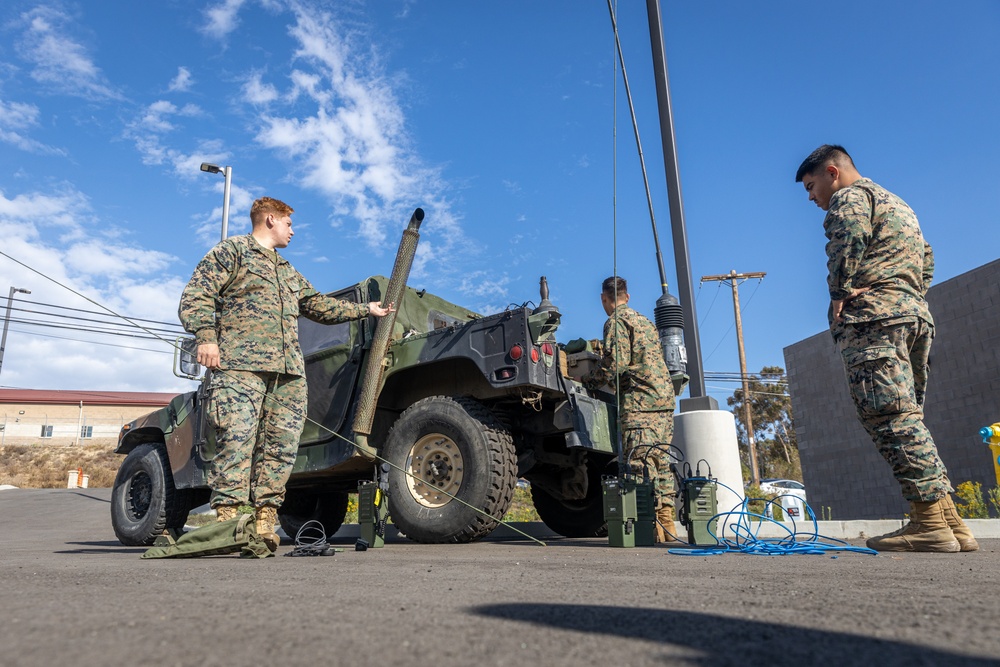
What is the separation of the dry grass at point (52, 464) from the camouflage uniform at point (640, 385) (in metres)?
31.7

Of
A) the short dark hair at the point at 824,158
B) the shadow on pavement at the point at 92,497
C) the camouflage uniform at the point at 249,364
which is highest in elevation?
the short dark hair at the point at 824,158

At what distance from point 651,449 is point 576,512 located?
165 centimetres

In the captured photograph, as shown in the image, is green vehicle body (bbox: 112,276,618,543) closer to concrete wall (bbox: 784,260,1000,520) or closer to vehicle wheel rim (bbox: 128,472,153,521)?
vehicle wheel rim (bbox: 128,472,153,521)

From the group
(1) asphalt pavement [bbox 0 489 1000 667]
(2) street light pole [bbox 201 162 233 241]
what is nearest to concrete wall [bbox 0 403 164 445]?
(2) street light pole [bbox 201 162 233 241]

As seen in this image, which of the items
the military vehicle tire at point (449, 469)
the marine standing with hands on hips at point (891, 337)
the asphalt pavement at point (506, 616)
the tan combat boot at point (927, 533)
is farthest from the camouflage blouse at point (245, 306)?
the tan combat boot at point (927, 533)

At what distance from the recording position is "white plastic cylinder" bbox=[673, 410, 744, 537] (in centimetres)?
551

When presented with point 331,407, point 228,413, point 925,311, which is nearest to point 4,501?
point 331,407

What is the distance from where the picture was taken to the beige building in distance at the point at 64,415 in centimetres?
4234

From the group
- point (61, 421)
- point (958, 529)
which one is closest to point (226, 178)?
point (958, 529)

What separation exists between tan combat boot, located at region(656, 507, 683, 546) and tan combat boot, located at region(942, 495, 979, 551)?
5.64 feet

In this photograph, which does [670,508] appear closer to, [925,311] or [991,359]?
[925,311]

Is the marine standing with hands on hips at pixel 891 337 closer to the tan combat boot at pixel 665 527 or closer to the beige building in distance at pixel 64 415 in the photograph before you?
the tan combat boot at pixel 665 527

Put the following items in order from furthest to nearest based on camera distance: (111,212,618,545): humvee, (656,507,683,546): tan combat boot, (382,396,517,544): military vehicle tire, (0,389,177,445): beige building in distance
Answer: (0,389,177,445): beige building in distance, (656,507,683,546): tan combat boot, (111,212,618,545): humvee, (382,396,517,544): military vehicle tire

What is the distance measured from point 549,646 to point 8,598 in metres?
1.48
